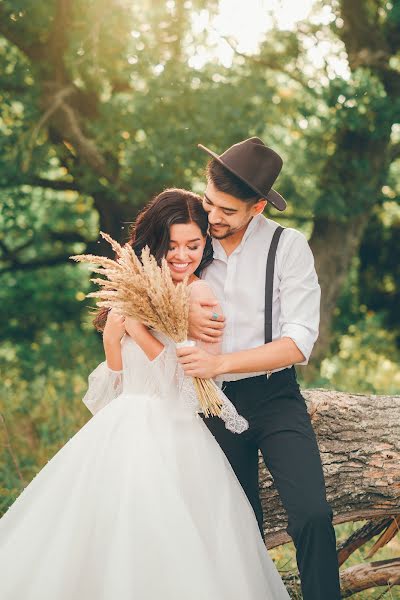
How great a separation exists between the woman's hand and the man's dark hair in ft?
2.48

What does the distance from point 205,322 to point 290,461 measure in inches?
27.2

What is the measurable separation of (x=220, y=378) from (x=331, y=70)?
501 centimetres

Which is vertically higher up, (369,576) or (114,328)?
(114,328)

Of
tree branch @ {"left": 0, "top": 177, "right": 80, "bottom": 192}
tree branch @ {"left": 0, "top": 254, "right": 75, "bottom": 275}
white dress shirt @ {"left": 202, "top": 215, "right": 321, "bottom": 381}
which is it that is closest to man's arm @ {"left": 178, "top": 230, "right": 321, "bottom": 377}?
white dress shirt @ {"left": 202, "top": 215, "right": 321, "bottom": 381}

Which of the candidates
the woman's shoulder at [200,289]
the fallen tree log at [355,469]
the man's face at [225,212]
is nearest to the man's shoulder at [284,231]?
the man's face at [225,212]

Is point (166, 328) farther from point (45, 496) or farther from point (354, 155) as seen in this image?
point (354, 155)

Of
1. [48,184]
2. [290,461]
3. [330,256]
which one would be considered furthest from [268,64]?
[290,461]

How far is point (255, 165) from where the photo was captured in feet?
11.8

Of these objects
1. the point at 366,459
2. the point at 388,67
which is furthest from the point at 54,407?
the point at 388,67

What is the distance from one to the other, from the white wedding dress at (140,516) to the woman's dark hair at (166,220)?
457 millimetres

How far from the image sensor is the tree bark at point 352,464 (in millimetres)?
4043

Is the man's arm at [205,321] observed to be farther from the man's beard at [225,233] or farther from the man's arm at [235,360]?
the man's beard at [225,233]

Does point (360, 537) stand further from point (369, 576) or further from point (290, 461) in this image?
point (290, 461)

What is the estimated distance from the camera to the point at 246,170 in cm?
357
